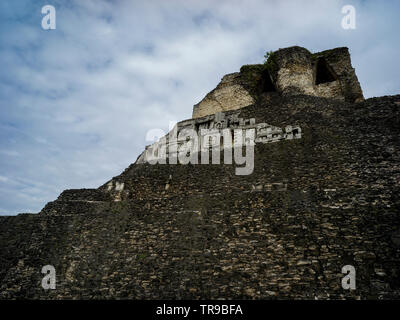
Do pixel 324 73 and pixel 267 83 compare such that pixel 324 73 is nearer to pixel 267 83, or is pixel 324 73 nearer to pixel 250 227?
pixel 267 83

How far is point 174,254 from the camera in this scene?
6.64 m

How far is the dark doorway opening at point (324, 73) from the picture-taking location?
1638cm

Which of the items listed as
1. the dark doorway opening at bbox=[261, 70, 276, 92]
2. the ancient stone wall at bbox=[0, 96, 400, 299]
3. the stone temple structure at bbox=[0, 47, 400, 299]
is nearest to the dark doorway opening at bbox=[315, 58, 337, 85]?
the dark doorway opening at bbox=[261, 70, 276, 92]

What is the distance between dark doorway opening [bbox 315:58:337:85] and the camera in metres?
16.4

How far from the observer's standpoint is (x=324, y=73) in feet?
56.9

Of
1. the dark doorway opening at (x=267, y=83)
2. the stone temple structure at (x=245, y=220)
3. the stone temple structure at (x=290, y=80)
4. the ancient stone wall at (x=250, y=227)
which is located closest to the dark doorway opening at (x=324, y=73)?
the stone temple structure at (x=290, y=80)

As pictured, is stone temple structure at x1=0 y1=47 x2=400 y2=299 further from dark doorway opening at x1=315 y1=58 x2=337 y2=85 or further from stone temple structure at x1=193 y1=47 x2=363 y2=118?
dark doorway opening at x1=315 y1=58 x2=337 y2=85

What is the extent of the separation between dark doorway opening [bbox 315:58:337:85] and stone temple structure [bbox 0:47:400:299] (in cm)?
696

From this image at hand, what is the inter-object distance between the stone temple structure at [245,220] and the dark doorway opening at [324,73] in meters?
6.96

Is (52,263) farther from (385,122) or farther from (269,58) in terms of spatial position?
(269,58)

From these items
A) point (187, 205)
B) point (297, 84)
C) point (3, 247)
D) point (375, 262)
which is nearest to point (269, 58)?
point (297, 84)

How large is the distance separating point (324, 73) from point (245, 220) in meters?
15.0

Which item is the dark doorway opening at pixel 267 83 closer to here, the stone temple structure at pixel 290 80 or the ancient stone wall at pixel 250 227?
the stone temple structure at pixel 290 80

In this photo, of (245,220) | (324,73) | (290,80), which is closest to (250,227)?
(245,220)
